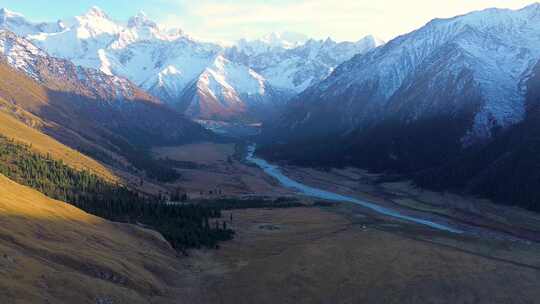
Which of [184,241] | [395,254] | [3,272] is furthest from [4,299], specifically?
[395,254]

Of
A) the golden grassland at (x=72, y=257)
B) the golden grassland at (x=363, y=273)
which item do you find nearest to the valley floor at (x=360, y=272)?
the golden grassland at (x=363, y=273)

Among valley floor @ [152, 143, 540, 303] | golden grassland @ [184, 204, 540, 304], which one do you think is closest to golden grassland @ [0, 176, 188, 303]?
valley floor @ [152, 143, 540, 303]

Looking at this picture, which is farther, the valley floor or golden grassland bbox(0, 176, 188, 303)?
the valley floor

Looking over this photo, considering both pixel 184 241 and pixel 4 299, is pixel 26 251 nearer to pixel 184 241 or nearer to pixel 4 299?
pixel 4 299

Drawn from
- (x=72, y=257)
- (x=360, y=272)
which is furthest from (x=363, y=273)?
(x=72, y=257)

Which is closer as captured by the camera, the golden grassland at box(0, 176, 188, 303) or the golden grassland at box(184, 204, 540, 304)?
the golden grassland at box(0, 176, 188, 303)

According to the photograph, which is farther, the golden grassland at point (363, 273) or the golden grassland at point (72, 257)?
the golden grassland at point (363, 273)

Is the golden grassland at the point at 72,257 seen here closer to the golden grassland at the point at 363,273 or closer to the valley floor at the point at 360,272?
the valley floor at the point at 360,272

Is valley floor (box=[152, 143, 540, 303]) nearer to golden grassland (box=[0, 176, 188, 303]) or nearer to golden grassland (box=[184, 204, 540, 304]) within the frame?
golden grassland (box=[184, 204, 540, 304])
